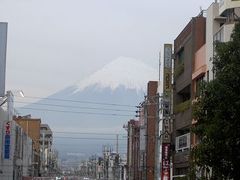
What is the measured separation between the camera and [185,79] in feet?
192

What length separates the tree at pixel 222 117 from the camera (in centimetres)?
2092

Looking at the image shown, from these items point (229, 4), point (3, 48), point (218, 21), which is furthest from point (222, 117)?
point (3, 48)

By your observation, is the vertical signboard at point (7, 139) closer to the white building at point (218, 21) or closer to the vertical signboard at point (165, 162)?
the vertical signboard at point (165, 162)

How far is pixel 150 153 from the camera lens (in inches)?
3957

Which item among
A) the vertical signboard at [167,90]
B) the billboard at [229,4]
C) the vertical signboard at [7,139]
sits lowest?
the vertical signboard at [7,139]

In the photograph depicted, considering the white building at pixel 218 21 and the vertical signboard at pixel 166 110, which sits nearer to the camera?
the white building at pixel 218 21

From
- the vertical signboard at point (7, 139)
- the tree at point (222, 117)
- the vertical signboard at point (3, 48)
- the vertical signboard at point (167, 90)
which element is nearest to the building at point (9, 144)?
the vertical signboard at point (7, 139)

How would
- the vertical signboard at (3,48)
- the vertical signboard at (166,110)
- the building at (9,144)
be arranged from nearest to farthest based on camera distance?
the vertical signboard at (166,110) < the vertical signboard at (3,48) < the building at (9,144)

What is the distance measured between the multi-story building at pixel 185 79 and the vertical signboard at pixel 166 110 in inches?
39.5

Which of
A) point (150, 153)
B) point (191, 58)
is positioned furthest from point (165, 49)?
point (150, 153)

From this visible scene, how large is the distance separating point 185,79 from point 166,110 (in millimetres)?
9348

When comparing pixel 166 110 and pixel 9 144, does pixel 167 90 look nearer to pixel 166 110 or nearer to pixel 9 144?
pixel 166 110

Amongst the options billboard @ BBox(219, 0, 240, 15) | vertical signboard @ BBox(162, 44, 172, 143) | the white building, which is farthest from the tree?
vertical signboard @ BBox(162, 44, 172, 143)

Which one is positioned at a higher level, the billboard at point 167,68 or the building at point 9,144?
the billboard at point 167,68
